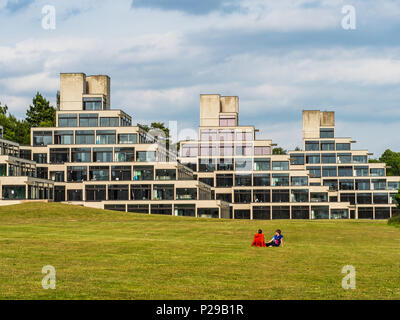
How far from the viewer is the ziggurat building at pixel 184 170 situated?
378ft

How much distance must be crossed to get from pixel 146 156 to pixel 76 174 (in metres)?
15.0

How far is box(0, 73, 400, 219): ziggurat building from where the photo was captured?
4532 inches

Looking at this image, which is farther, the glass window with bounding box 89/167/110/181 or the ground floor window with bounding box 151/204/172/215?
the glass window with bounding box 89/167/110/181

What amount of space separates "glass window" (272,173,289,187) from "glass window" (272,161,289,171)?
1.44 metres

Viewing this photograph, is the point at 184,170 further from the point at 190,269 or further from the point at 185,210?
the point at 190,269

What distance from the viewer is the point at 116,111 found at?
127m

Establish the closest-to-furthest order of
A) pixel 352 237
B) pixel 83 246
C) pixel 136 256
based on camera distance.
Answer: pixel 136 256, pixel 83 246, pixel 352 237

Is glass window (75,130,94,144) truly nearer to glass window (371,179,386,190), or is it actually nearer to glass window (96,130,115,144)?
glass window (96,130,115,144)

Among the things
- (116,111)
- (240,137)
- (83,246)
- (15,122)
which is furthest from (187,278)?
(15,122)

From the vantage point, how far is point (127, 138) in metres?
123

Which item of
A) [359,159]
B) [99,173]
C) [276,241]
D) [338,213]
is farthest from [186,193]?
[276,241]

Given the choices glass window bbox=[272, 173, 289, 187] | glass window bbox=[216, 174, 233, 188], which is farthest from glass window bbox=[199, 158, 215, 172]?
glass window bbox=[272, 173, 289, 187]

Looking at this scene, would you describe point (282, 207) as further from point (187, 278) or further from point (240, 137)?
point (187, 278)
